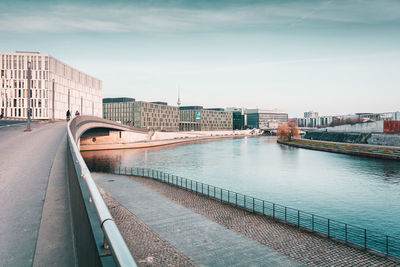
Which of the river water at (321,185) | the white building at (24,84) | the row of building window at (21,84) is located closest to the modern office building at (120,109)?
the white building at (24,84)

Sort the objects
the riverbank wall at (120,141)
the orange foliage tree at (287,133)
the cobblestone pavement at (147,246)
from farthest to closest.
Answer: the orange foliage tree at (287,133)
the riverbank wall at (120,141)
the cobblestone pavement at (147,246)

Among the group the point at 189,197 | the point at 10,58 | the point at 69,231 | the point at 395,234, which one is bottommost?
the point at 395,234

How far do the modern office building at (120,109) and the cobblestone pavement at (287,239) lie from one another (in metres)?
151

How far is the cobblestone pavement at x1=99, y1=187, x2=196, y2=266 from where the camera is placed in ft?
48.1

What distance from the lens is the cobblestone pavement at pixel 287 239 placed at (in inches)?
604

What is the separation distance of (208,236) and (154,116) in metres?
166

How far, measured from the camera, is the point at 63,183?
9.47m

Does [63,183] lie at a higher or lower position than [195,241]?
higher

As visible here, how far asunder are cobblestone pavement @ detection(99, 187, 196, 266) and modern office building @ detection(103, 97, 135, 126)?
500ft

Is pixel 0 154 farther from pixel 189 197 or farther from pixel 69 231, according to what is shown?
pixel 189 197

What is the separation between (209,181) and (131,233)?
82.3ft

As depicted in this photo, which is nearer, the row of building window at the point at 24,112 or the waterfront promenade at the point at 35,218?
the waterfront promenade at the point at 35,218

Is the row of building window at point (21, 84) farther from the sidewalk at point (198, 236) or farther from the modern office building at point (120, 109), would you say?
the sidewalk at point (198, 236)

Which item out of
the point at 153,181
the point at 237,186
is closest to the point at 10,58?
the point at 153,181
